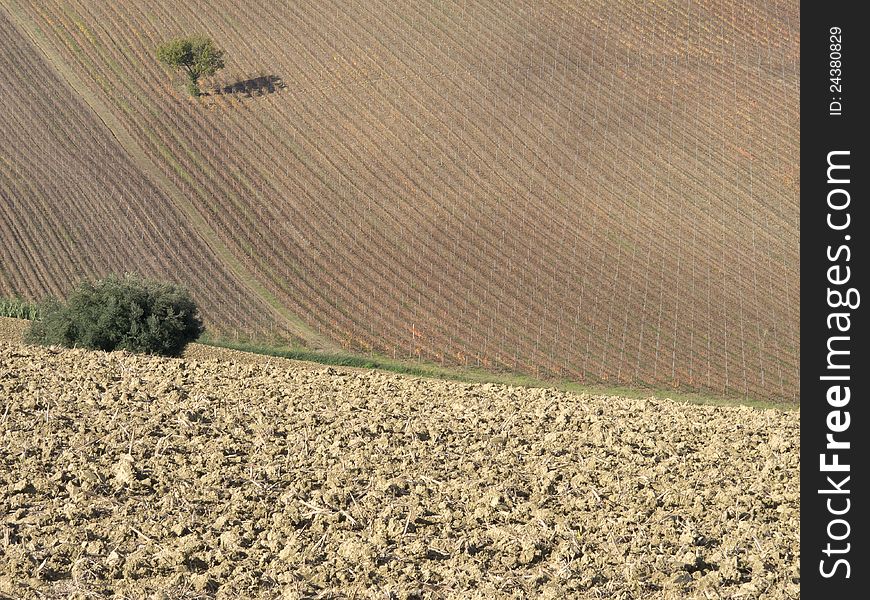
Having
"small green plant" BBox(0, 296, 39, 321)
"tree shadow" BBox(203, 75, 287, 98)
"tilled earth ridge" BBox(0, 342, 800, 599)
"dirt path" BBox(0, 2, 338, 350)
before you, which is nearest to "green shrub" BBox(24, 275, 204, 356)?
"tilled earth ridge" BBox(0, 342, 800, 599)

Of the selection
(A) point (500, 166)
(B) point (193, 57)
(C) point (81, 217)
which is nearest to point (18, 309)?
(C) point (81, 217)

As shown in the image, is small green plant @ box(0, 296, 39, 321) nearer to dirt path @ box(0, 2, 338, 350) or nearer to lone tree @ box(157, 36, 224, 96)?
dirt path @ box(0, 2, 338, 350)

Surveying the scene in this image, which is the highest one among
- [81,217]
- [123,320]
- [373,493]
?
[81,217]

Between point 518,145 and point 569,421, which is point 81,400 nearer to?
point 569,421

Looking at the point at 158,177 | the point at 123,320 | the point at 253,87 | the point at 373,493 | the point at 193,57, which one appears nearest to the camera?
the point at 373,493

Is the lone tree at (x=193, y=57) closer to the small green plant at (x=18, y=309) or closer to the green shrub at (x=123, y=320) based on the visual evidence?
the small green plant at (x=18, y=309)

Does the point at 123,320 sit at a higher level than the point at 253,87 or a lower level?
lower

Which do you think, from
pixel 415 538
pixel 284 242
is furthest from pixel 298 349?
pixel 415 538

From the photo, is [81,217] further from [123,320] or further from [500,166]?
[123,320]
